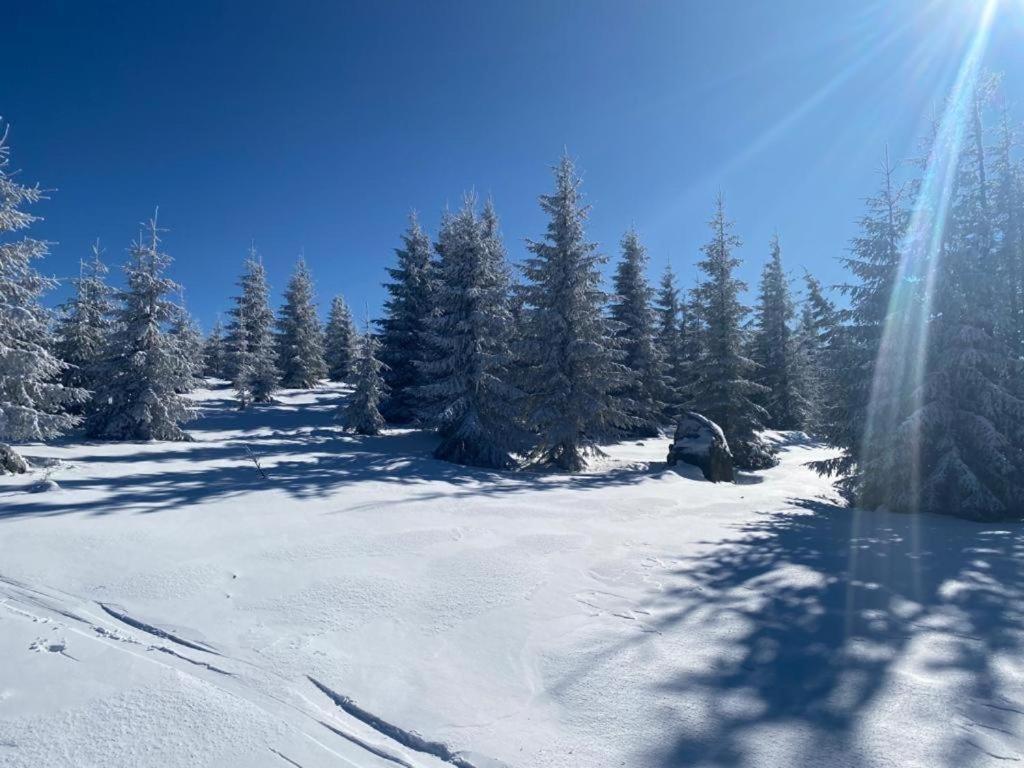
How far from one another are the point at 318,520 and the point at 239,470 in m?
4.94

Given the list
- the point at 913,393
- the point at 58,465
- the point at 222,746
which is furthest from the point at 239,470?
the point at 913,393

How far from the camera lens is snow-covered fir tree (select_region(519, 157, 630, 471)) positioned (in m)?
15.5

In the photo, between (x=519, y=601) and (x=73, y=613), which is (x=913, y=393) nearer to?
(x=519, y=601)

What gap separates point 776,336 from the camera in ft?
105

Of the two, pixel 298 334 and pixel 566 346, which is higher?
pixel 298 334

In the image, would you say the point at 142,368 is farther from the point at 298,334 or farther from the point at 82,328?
the point at 298,334

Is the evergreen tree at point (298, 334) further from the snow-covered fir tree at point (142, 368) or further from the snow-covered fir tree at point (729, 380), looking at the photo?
the snow-covered fir tree at point (729, 380)

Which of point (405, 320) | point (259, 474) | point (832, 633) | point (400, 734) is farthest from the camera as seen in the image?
point (405, 320)

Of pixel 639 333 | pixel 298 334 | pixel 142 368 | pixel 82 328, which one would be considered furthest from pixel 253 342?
pixel 639 333

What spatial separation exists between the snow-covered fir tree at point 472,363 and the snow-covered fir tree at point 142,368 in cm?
774

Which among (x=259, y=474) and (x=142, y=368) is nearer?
(x=259, y=474)

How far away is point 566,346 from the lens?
15.8 m

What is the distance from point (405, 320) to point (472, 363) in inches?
385

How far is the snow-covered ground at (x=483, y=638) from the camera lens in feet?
8.05
